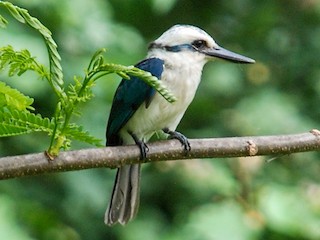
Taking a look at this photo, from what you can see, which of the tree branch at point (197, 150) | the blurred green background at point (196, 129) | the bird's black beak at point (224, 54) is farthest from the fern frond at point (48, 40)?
the blurred green background at point (196, 129)

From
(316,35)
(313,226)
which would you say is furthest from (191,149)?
(316,35)

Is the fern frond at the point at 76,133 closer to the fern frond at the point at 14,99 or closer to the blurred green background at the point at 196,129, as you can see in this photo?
the fern frond at the point at 14,99

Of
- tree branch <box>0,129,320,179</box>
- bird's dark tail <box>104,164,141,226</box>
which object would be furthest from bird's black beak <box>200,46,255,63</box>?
tree branch <box>0,129,320,179</box>

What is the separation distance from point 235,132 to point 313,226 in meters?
0.97

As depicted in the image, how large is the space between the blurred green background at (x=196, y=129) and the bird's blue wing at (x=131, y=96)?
563 millimetres

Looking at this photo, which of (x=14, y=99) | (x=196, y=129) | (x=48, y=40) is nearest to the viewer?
(x=48, y=40)

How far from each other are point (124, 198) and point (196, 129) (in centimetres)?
169

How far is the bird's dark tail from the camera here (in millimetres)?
2788

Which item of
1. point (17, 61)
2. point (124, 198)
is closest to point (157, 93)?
point (124, 198)

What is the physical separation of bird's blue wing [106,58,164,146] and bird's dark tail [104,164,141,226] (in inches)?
9.3

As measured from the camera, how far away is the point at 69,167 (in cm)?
157

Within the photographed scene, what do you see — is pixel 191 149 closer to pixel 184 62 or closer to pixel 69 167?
pixel 69 167

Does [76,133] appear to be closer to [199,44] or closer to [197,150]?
[197,150]

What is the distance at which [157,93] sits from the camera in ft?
9.19
